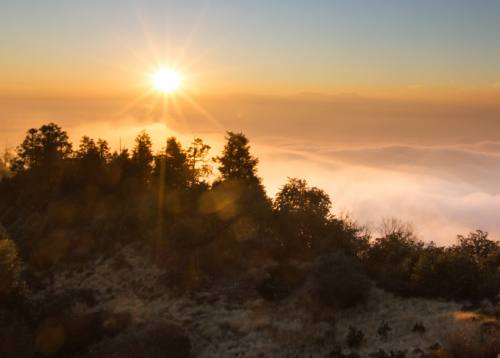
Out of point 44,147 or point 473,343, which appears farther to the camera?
point 44,147

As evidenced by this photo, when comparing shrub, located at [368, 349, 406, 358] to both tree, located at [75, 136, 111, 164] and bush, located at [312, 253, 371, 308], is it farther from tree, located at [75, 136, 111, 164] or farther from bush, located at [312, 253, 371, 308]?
tree, located at [75, 136, 111, 164]

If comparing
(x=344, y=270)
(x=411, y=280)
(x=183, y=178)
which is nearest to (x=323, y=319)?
(x=344, y=270)

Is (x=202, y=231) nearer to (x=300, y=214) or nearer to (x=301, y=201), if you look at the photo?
(x=300, y=214)

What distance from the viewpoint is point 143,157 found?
58062mm

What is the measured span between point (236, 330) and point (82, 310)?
43.5 ft

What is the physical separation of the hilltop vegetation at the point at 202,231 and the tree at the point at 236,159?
0.45 ft

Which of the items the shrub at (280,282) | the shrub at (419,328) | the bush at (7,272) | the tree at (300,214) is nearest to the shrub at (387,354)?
the shrub at (419,328)

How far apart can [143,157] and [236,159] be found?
1264 cm

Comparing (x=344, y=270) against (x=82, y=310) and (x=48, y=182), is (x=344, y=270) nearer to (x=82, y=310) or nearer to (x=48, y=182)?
(x=82, y=310)

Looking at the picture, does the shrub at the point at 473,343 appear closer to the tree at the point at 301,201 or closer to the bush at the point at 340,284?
the bush at the point at 340,284

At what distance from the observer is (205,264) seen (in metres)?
38.2

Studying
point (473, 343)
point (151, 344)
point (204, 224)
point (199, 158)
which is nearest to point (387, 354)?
point (473, 343)

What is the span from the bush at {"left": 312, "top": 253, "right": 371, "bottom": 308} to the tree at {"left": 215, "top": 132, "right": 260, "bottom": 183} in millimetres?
25757

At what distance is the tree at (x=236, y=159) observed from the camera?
54344mm
